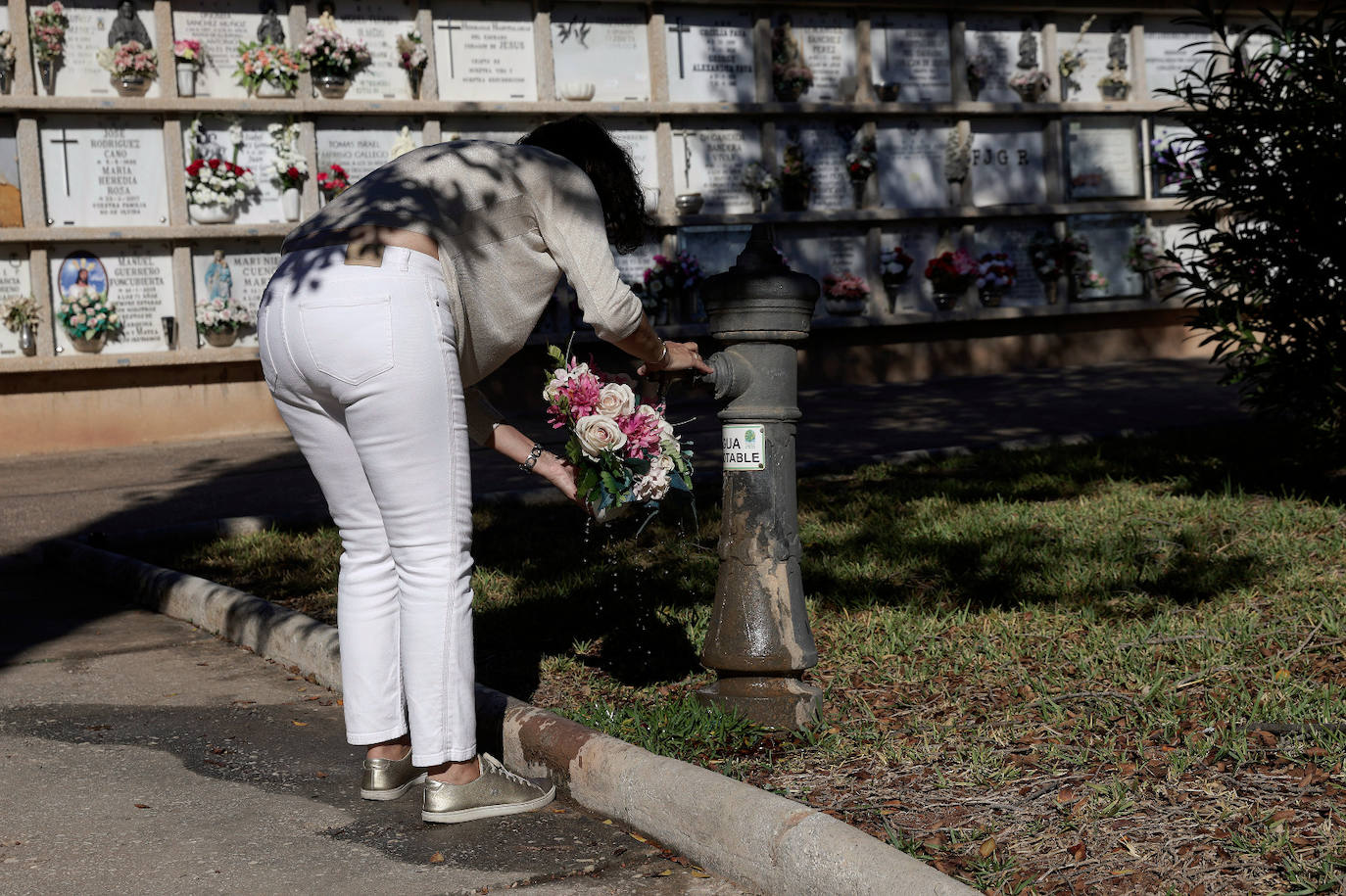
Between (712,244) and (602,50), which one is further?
(712,244)

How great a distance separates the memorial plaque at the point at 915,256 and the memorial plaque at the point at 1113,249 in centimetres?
161

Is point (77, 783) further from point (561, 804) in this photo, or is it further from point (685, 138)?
point (685, 138)

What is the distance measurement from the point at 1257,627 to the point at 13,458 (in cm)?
873

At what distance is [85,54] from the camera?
33.8 ft

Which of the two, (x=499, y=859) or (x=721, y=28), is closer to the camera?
(x=499, y=859)

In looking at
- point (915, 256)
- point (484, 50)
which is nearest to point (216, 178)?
point (484, 50)

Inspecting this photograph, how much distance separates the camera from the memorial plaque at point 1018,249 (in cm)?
1302

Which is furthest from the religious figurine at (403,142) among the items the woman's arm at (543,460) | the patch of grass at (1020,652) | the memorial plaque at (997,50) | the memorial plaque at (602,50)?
the woman's arm at (543,460)

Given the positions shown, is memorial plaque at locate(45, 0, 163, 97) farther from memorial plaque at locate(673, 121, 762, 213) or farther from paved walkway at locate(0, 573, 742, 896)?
paved walkway at locate(0, 573, 742, 896)

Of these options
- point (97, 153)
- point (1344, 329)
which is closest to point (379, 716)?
point (1344, 329)

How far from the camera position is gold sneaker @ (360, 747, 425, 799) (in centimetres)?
297

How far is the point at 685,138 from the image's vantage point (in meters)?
12.1

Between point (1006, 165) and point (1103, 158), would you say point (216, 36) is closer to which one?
point (1006, 165)

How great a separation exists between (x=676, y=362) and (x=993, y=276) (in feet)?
33.5
